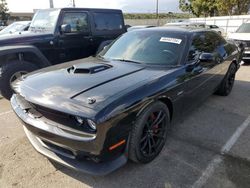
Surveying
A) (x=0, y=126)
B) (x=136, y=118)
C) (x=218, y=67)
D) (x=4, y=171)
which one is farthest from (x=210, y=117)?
(x=0, y=126)

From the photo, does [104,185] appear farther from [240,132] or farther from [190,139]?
[240,132]

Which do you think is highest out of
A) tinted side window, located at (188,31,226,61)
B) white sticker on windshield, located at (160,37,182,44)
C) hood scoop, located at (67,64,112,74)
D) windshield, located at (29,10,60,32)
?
windshield, located at (29,10,60,32)

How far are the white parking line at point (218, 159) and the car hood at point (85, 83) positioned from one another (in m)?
1.28

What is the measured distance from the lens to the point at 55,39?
5.79 m

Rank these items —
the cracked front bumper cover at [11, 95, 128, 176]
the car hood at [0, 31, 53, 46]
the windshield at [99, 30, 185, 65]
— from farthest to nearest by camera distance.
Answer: the car hood at [0, 31, 53, 46] < the windshield at [99, 30, 185, 65] < the cracked front bumper cover at [11, 95, 128, 176]

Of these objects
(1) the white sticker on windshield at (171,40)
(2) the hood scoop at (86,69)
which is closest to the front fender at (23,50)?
(2) the hood scoop at (86,69)

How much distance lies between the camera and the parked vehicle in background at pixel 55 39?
5141 millimetres

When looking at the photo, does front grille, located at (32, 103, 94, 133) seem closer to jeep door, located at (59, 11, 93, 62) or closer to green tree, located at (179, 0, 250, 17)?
jeep door, located at (59, 11, 93, 62)

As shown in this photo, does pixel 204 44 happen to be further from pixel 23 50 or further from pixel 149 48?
pixel 23 50

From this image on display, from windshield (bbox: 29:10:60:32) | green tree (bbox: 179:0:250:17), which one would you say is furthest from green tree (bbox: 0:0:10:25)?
windshield (bbox: 29:10:60:32)

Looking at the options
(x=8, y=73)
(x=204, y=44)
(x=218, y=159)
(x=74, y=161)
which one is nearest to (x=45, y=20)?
(x=8, y=73)

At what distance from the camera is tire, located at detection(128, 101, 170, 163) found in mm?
2727

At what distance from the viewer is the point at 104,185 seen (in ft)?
9.00

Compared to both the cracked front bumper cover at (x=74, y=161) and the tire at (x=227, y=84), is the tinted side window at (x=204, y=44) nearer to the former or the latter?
the tire at (x=227, y=84)
